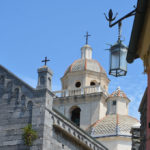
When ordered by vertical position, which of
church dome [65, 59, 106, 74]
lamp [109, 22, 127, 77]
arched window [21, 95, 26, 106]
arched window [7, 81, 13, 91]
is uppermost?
church dome [65, 59, 106, 74]

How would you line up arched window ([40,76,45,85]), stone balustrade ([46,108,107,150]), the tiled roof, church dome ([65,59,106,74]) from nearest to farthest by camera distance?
stone balustrade ([46,108,107,150])
arched window ([40,76,45,85])
the tiled roof
church dome ([65,59,106,74])

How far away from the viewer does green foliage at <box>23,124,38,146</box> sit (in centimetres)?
2470

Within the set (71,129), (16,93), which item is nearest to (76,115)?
(71,129)

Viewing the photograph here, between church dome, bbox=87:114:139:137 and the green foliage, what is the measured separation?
73.0 feet

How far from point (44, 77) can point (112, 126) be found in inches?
881

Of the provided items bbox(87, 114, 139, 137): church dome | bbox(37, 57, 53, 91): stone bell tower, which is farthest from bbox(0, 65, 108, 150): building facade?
bbox(87, 114, 139, 137): church dome

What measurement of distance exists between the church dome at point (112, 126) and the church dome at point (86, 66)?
5.86 m

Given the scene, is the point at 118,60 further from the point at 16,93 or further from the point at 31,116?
the point at 16,93

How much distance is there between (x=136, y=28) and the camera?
11852 mm

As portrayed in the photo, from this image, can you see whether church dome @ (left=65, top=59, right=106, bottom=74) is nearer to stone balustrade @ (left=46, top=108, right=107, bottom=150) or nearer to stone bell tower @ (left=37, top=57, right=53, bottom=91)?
stone balustrade @ (left=46, top=108, right=107, bottom=150)

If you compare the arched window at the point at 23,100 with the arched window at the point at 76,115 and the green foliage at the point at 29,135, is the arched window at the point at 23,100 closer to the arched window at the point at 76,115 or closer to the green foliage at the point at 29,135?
the green foliage at the point at 29,135

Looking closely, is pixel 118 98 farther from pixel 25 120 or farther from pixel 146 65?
pixel 146 65

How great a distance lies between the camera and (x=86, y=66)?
53.2 m

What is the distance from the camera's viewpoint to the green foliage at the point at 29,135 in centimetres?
2470
